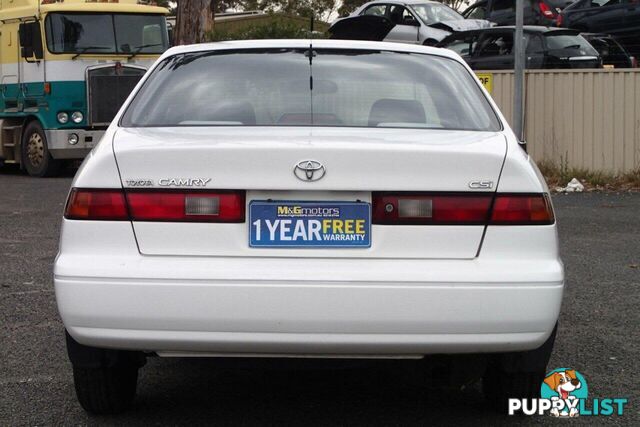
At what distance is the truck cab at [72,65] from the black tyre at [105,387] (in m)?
14.1

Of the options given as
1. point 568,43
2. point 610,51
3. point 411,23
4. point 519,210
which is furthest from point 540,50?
point 519,210

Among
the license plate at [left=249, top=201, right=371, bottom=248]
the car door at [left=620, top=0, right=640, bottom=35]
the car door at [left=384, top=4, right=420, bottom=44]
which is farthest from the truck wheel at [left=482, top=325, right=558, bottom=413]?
the car door at [left=384, top=4, right=420, bottom=44]

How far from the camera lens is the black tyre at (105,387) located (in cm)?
457

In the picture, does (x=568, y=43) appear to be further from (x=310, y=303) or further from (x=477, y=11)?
(x=310, y=303)

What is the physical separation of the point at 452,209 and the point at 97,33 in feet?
50.1

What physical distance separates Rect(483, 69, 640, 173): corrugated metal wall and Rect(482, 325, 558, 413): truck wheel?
11.7 m

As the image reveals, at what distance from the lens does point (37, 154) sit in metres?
19.1

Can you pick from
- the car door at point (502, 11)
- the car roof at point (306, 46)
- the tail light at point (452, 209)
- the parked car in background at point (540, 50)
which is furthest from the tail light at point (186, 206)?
the car door at point (502, 11)

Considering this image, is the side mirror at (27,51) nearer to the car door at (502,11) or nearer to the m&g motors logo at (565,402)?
the car door at (502,11)

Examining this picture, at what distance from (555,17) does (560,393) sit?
22304mm

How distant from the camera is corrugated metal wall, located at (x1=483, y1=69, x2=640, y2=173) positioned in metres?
15.9

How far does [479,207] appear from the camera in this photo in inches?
165

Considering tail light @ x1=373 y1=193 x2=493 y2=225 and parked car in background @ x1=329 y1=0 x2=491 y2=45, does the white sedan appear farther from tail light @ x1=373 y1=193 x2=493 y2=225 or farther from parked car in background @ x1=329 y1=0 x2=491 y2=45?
parked car in background @ x1=329 y1=0 x2=491 y2=45

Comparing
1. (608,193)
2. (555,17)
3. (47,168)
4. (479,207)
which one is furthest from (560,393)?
(555,17)
